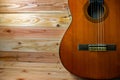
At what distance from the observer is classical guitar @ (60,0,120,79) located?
5.10 ft

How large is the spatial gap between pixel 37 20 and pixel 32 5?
5.2 inches

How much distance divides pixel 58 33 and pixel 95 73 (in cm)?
48

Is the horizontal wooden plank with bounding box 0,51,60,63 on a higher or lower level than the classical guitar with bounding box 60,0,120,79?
lower

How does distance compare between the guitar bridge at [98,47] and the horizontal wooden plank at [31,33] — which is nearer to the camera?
the guitar bridge at [98,47]

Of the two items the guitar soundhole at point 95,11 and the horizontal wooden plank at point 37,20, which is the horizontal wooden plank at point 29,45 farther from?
the guitar soundhole at point 95,11

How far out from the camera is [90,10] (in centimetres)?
161

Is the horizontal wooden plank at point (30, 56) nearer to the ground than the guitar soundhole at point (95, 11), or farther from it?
nearer to the ground

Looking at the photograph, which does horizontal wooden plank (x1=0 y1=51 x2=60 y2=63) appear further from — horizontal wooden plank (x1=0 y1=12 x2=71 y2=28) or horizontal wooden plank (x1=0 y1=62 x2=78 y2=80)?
horizontal wooden plank (x1=0 y1=12 x2=71 y2=28)

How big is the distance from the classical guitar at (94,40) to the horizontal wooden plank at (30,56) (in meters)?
0.28

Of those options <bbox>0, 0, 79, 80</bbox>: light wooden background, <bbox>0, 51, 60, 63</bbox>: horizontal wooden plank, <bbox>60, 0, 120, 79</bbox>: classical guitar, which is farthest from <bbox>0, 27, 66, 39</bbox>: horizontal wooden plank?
<bbox>60, 0, 120, 79</bbox>: classical guitar

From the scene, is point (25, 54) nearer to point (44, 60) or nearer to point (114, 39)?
point (44, 60)

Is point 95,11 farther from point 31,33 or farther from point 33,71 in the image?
point 33,71

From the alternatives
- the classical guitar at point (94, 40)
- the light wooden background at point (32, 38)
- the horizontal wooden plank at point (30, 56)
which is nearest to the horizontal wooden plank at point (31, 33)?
the light wooden background at point (32, 38)

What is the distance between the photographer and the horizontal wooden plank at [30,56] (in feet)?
6.05
